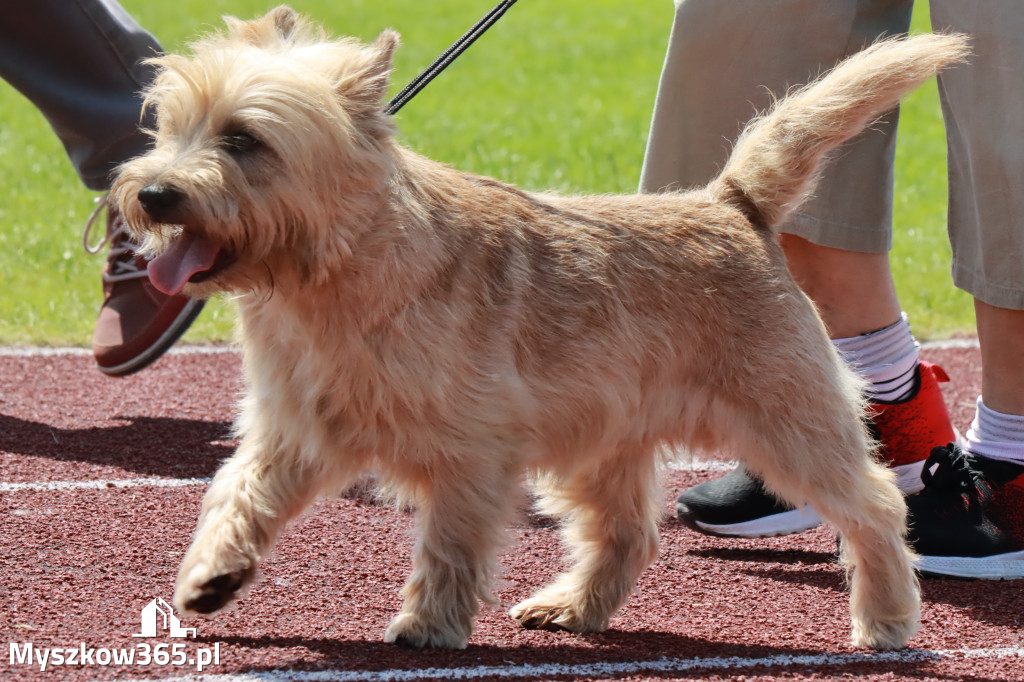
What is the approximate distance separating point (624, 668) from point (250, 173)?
156 cm

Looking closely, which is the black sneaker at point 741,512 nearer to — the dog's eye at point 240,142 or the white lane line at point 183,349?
the dog's eye at point 240,142

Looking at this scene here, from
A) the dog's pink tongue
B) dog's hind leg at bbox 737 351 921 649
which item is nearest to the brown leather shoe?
the dog's pink tongue

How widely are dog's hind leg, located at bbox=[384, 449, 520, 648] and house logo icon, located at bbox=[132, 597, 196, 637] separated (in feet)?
1.74

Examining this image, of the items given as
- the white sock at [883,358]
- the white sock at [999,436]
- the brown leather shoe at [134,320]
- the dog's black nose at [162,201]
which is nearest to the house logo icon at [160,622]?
the dog's black nose at [162,201]

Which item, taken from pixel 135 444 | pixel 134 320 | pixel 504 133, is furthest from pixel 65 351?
pixel 504 133

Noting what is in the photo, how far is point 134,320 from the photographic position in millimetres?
5852

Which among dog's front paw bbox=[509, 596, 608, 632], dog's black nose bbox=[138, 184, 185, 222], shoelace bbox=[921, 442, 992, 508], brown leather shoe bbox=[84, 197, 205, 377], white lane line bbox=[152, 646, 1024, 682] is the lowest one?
brown leather shoe bbox=[84, 197, 205, 377]

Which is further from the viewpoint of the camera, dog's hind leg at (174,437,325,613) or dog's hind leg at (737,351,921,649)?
dog's hind leg at (737,351,921,649)

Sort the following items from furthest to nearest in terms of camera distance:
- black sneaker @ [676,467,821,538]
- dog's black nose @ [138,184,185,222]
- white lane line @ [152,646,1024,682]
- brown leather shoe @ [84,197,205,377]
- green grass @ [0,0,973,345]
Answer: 1. green grass @ [0,0,973,345]
2. brown leather shoe @ [84,197,205,377]
3. black sneaker @ [676,467,821,538]
4. white lane line @ [152,646,1024,682]
5. dog's black nose @ [138,184,185,222]

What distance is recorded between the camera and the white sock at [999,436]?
4.45 meters

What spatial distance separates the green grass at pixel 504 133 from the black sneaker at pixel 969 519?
222cm

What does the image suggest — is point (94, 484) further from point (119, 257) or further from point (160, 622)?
point (119, 257)

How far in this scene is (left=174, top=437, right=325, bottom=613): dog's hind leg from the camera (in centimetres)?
323

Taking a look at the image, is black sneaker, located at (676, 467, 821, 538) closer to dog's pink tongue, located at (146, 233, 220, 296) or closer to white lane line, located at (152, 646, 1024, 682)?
white lane line, located at (152, 646, 1024, 682)
